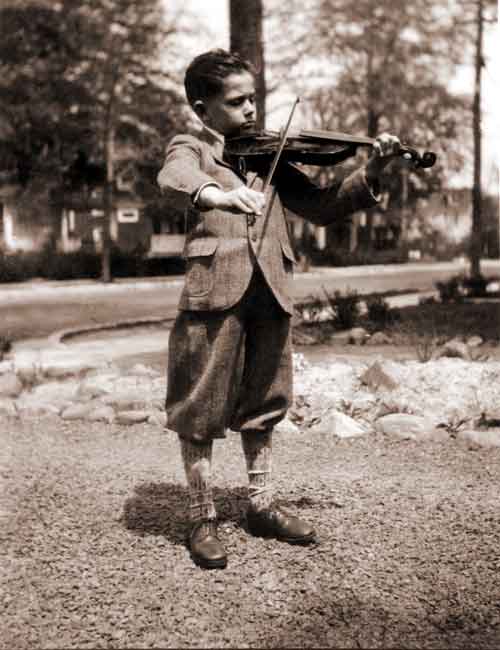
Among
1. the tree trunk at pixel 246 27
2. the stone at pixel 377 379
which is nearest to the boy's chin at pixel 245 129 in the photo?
the stone at pixel 377 379

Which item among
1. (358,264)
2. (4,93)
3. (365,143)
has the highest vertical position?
(4,93)

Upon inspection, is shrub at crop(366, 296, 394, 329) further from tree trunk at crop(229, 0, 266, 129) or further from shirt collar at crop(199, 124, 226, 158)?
shirt collar at crop(199, 124, 226, 158)

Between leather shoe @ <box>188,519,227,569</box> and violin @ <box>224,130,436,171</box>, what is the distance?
1347 mm

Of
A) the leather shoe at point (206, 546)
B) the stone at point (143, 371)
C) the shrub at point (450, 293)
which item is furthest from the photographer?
the shrub at point (450, 293)

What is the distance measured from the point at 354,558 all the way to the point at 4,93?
68.7ft

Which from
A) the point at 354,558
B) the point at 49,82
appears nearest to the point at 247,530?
the point at 354,558

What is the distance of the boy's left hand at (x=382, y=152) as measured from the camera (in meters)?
2.83

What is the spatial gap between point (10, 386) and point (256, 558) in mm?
3823

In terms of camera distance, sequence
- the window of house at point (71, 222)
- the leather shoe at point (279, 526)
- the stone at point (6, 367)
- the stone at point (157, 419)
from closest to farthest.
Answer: the leather shoe at point (279, 526) < the stone at point (157, 419) < the stone at point (6, 367) < the window of house at point (71, 222)

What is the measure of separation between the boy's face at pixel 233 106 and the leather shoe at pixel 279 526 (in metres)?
1.43

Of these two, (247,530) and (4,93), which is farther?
(4,93)

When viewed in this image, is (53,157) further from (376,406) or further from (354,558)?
(354,558)

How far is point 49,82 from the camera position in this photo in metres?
21.5

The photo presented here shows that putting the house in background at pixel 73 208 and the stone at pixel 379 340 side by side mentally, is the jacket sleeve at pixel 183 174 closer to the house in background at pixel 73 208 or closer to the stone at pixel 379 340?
the stone at pixel 379 340
